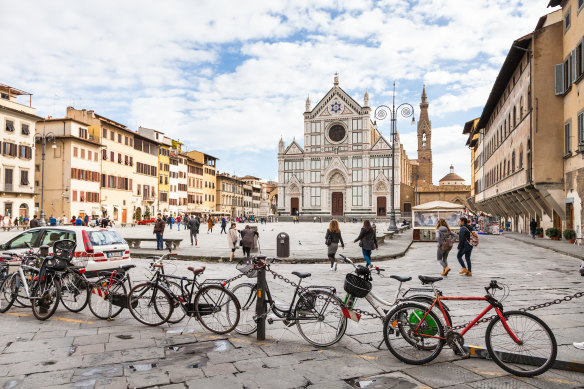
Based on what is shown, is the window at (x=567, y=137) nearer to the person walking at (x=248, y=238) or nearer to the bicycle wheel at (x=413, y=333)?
the person walking at (x=248, y=238)

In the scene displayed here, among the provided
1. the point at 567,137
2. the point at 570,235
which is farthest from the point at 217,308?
the point at 570,235

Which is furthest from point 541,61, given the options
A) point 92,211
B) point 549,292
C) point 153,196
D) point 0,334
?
point 153,196

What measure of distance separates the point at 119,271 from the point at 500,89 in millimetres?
31715

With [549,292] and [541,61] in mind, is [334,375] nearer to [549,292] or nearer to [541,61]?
[549,292]

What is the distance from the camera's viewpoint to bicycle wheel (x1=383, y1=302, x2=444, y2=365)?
15.9 feet

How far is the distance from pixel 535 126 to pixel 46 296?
21.6m

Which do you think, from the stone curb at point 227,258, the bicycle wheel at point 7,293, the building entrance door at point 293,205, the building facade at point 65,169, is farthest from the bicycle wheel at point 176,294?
the building entrance door at point 293,205

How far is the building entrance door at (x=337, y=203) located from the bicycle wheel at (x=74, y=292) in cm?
7038

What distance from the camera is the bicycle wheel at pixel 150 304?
619cm

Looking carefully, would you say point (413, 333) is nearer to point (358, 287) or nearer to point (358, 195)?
point (358, 287)

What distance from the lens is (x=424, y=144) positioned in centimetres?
10719

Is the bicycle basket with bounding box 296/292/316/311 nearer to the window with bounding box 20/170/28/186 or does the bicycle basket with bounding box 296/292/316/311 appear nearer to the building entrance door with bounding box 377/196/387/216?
the window with bounding box 20/170/28/186

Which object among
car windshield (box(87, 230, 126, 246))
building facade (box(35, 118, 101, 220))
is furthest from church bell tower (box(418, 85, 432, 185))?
car windshield (box(87, 230, 126, 246))

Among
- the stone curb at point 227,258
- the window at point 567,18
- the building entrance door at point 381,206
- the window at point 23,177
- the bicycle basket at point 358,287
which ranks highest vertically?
the window at point 567,18
